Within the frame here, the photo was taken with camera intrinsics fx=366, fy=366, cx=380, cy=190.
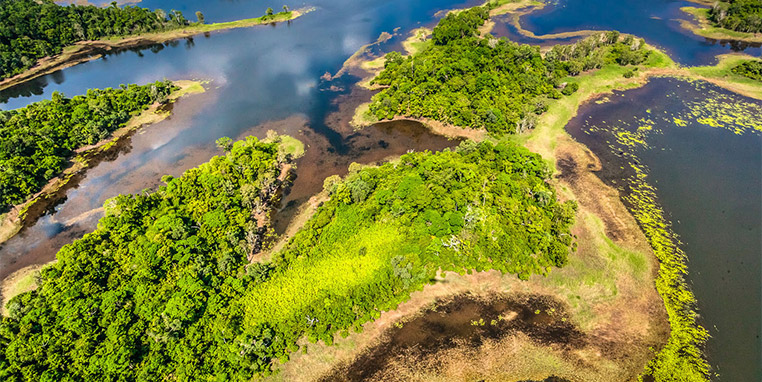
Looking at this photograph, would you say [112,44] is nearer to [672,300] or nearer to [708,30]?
[672,300]

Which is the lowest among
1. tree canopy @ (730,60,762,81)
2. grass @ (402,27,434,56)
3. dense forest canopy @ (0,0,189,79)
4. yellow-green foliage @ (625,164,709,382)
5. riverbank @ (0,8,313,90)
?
yellow-green foliage @ (625,164,709,382)

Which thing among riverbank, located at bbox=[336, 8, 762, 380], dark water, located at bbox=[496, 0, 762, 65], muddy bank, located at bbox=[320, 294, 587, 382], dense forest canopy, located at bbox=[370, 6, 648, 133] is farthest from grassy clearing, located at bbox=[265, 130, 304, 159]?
dark water, located at bbox=[496, 0, 762, 65]

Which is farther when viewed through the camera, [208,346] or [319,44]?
[319,44]

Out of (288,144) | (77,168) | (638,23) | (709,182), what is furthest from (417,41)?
(77,168)

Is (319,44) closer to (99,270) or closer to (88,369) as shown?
(99,270)

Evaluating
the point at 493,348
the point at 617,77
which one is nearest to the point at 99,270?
the point at 493,348

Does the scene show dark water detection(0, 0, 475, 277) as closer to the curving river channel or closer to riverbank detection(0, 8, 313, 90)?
the curving river channel

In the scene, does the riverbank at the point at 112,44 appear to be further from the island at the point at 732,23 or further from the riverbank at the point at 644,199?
the island at the point at 732,23
